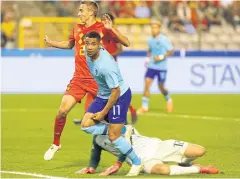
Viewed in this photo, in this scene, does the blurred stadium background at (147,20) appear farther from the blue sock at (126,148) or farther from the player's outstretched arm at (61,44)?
the blue sock at (126,148)

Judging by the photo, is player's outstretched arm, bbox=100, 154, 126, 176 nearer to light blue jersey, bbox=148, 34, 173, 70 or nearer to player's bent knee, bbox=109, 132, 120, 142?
player's bent knee, bbox=109, 132, 120, 142

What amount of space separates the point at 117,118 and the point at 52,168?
1.85 m

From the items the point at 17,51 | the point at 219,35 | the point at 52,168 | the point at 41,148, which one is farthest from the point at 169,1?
the point at 52,168

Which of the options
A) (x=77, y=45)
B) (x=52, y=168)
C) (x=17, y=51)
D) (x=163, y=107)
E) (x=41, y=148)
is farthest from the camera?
(x=17, y=51)

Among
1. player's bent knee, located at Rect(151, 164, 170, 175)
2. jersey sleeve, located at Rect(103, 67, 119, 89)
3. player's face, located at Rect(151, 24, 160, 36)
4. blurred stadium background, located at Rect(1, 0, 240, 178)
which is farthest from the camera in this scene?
player's face, located at Rect(151, 24, 160, 36)

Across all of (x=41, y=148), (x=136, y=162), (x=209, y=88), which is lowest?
(x=209, y=88)

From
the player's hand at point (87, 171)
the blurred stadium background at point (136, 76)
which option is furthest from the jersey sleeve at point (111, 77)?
the blurred stadium background at point (136, 76)

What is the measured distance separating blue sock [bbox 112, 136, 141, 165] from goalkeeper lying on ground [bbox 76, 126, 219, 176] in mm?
177

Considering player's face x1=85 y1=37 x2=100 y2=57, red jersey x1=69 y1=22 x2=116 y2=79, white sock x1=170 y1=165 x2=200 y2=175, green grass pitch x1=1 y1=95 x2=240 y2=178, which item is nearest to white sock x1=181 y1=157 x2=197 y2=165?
white sock x1=170 y1=165 x2=200 y2=175

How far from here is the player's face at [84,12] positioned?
1432cm

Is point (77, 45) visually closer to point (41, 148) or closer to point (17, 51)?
point (41, 148)

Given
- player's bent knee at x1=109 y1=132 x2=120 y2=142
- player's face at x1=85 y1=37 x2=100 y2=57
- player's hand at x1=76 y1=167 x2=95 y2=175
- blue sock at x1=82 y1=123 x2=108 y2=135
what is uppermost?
player's face at x1=85 y1=37 x2=100 y2=57

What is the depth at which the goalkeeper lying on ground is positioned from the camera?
40.1 ft

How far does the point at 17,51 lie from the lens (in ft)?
98.9
